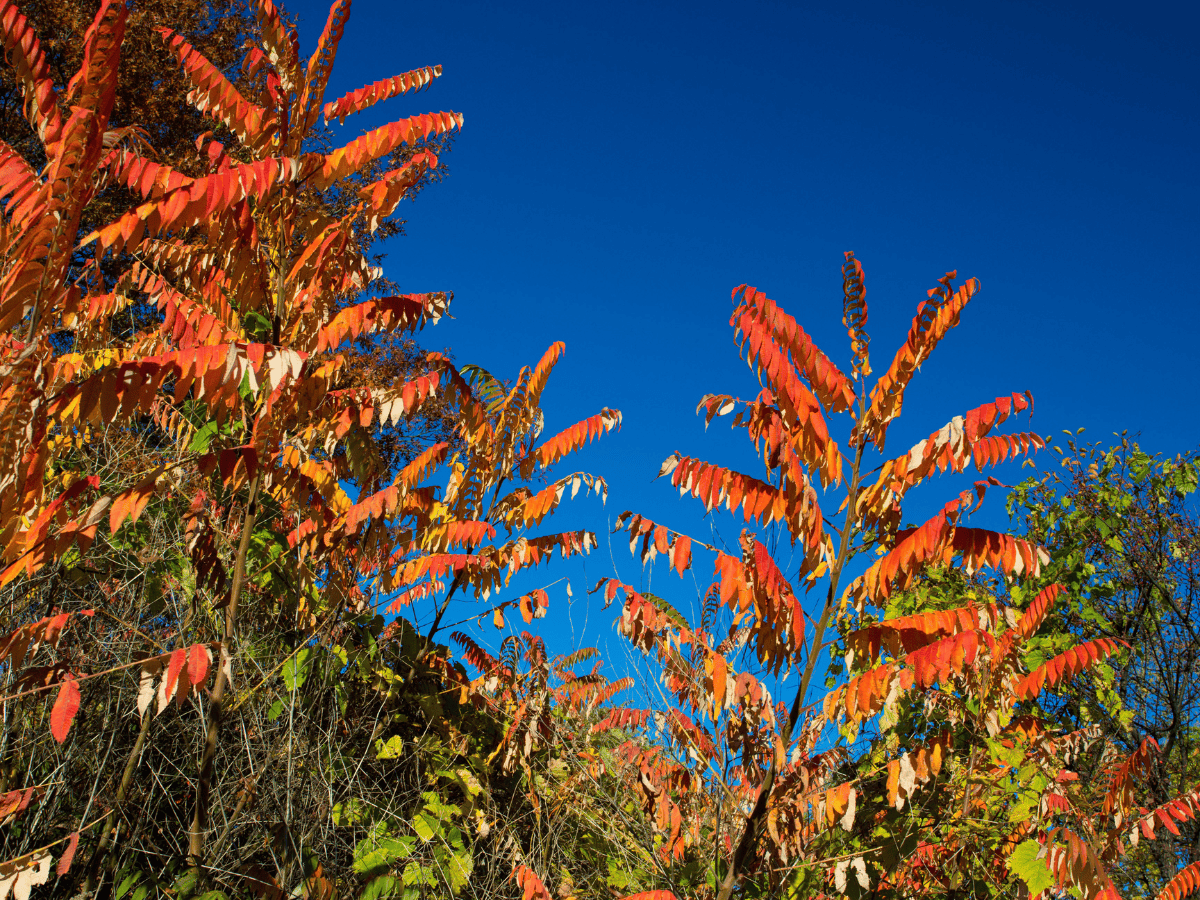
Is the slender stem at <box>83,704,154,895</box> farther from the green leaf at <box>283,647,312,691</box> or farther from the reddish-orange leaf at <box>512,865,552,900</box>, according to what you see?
the reddish-orange leaf at <box>512,865,552,900</box>

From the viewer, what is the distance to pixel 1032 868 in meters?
3.62

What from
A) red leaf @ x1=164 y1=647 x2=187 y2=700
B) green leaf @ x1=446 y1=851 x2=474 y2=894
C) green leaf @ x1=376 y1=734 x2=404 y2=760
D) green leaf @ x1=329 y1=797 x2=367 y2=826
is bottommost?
green leaf @ x1=446 y1=851 x2=474 y2=894

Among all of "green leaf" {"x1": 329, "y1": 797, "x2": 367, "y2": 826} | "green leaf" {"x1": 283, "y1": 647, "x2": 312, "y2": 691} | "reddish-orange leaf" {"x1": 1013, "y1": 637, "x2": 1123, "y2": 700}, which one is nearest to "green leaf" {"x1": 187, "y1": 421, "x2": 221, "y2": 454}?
"green leaf" {"x1": 283, "y1": 647, "x2": 312, "y2": 691}

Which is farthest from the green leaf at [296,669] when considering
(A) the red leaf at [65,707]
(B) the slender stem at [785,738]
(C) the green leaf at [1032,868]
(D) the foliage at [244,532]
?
(C) the green leaf at [1032,868]

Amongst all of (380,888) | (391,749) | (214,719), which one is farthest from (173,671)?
(391,749)

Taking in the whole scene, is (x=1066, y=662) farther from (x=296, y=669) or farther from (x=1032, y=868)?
(x=296, y=669)

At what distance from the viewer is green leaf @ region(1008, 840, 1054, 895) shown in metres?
3.52

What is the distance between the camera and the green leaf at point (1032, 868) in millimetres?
3518

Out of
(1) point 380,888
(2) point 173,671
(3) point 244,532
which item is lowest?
(1) point 380,888

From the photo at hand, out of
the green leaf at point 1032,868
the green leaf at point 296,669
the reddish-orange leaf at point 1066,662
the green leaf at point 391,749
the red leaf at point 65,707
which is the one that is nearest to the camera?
the red leaf at point 65,707

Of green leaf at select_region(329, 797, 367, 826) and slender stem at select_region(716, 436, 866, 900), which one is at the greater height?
slender stem at select_region(716, 436, 866, 900)

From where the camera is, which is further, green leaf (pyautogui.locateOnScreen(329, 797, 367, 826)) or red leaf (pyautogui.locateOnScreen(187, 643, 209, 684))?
green leaf (pyautogui.locateOnScreen(329, 797, 367, 826))

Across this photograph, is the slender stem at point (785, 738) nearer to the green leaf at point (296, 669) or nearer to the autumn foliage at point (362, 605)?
the autumn foliage at point (362, 605)

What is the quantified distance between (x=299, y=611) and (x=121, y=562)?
113cm
